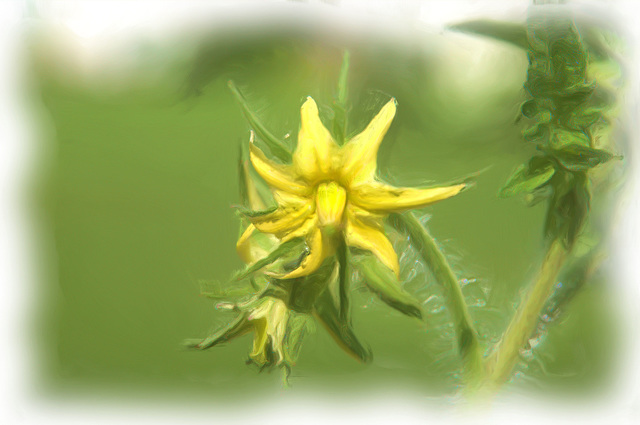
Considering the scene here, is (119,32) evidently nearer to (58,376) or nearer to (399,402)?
(58,376)

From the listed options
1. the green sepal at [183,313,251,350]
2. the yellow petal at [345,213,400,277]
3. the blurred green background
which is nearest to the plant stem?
the blurred green background

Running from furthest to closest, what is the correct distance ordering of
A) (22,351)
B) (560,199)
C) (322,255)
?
(22,351) < (560,199) < (322,255)

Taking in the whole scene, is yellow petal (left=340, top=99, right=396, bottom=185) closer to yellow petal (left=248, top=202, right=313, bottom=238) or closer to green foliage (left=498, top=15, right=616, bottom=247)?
yellow petal (left=248, top=202, right=313, bottom=238)

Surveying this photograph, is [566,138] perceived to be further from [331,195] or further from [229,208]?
[229,208]

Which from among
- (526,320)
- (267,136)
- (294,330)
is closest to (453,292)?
(526,320)

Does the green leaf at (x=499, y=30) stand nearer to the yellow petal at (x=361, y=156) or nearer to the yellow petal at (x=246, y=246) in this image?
the yellow petal at (x=361, y=156)

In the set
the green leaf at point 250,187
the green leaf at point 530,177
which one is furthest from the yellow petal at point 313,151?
the green leaf at point 530,177

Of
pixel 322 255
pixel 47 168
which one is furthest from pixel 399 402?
pixel 47 168
